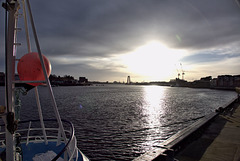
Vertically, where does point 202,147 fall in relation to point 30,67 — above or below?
below

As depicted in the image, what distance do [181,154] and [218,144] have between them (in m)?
3.07

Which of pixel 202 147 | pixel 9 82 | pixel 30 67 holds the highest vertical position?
pixel 30 67

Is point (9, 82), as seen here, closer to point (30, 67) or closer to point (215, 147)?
point (30, 67)

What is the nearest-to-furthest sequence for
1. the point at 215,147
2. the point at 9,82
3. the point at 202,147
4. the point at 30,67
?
the point at 9,82, the point at 30,67, the point at 215,147, the point at 202,147

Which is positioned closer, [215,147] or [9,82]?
[9,82]

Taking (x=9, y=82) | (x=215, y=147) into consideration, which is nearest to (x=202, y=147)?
(x=215, y=147)

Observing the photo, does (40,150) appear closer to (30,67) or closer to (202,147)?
(30,67)

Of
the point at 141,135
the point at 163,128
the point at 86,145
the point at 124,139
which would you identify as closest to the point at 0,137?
the point at 86,145

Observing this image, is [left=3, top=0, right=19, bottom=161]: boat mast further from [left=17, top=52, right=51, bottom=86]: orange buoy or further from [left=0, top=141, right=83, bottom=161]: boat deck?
[left=0, top=141, right=83, bottom=161]: boat deck

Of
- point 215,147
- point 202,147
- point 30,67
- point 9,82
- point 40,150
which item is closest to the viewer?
point 9,82

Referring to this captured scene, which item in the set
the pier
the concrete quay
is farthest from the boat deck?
the concrete quay

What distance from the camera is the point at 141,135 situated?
21.9 meters

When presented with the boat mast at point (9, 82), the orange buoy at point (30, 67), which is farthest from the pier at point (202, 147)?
the orange buoy at point (30, 67)

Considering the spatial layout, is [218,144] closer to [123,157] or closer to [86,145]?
[123,157]
